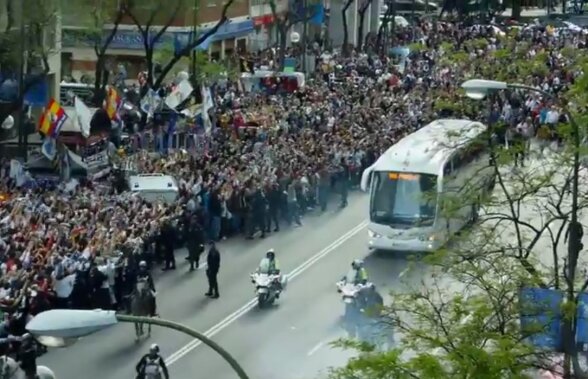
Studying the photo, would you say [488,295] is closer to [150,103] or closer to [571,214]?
[571,214]

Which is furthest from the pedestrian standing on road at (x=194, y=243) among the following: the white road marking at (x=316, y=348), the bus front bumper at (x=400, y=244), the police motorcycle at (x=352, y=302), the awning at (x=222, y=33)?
the awning at (x=222, y=33)

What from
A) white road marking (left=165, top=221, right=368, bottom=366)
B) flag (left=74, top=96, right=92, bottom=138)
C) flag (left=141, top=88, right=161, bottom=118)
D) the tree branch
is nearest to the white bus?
white road marking (left=165, top=221, right=368, bottom=366)

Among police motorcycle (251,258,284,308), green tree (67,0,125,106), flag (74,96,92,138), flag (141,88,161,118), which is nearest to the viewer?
police motorcycle (251,258,284,308)

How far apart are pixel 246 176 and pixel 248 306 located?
7.10 metres

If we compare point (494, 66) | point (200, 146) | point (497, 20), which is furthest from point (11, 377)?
point (497, 20)

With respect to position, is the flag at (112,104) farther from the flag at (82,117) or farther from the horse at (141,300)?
the horse at (141,300)

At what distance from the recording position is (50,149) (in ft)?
112

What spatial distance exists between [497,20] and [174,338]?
231 feet

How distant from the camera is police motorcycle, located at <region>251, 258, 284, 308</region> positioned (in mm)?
28516

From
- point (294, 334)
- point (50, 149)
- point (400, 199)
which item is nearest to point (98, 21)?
point (50, 149)

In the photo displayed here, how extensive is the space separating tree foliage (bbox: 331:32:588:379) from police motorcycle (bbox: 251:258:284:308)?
556 centimetres

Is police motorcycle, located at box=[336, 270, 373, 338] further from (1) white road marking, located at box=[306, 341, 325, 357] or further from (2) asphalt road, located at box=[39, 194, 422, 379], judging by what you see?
(1) white road marking, located at box=[306, 341, 325, 357]

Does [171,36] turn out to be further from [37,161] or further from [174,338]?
[174,338]

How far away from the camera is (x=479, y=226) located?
21.9 metres
